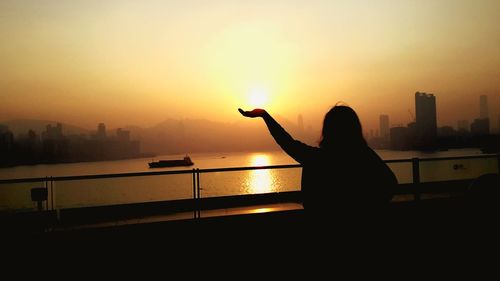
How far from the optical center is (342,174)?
215 cm

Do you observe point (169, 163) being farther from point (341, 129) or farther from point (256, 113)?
point (341, 129)

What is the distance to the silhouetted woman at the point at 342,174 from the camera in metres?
2.16

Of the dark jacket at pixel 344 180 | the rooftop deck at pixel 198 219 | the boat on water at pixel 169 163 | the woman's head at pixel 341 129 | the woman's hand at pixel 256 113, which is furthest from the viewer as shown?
the boat on water at pixel 169 163

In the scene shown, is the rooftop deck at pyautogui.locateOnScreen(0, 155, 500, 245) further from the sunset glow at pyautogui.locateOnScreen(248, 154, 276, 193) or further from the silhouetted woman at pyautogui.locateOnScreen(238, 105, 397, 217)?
the sunset glow at pyautogui.locateOnScreen(248, 154, 276, 193)

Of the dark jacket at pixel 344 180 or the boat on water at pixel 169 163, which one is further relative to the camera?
the boat on water at pixel 169 163

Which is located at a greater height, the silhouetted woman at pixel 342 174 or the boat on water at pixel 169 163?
the silhouetted woman at pixel 342 174

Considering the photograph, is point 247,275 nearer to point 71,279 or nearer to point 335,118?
point 71,279

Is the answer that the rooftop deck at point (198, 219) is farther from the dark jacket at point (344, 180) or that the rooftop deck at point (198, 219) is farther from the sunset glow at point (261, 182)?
the sunset glow at point (261, 182)

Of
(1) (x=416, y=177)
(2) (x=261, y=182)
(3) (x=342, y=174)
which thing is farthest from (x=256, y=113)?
(2) (x=261, y=182)

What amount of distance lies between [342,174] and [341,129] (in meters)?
0.30

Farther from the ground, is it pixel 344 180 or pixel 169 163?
pixel 344 180

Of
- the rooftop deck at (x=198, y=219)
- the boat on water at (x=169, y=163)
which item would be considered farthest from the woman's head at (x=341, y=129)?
the boat on water at (x=169, y=163)

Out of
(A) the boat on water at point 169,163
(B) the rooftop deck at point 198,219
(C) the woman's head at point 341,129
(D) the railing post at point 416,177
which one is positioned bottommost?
(A) the boat on water at point 169,163

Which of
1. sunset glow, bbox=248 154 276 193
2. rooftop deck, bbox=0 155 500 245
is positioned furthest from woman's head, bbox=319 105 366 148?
sunset glow, bbox=248 154 276 193
